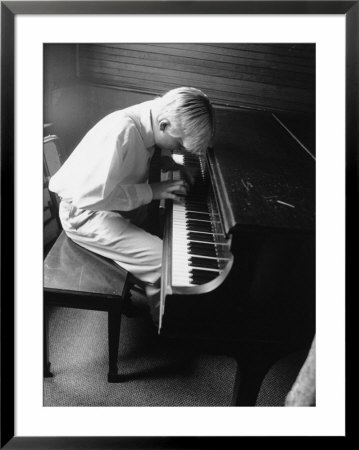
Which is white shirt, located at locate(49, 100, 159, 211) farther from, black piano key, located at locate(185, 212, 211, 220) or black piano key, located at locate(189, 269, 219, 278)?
black piano key, located at locate(189, 269, 219, 278)

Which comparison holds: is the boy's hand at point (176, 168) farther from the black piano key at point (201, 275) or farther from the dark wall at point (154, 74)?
the black piano key at point (201, 275)

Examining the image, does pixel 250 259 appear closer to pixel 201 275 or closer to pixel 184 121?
pixel 201 275

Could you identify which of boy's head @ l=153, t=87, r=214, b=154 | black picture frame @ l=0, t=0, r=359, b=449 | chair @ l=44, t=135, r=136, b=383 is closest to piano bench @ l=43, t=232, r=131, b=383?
chair @ l=44, t=135, r=136, b=383

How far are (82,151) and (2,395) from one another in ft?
2.43

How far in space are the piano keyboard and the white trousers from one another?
0.41ft

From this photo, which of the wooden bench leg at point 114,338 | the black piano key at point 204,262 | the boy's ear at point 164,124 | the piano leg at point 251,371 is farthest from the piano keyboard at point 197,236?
the wooden bench leg at point 114,338

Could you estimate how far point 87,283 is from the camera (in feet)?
4.90

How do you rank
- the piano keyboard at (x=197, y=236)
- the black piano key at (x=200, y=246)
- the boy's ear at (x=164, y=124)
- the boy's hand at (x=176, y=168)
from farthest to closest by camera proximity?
the boy's hand at (x=176, y=168) < the boy's ear at (x=164, y=124) < the black piano key at (x=200, y=246) < the piano keyboard at (x=197, y=236)

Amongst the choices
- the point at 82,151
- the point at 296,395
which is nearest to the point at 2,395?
the point at 82,151

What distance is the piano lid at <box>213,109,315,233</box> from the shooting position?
1.08m

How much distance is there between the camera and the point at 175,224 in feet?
4.58

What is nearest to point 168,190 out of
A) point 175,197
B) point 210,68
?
point 175,197

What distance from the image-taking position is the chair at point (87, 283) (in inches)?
55.8

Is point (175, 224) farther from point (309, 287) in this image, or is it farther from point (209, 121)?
point (309, 287)
